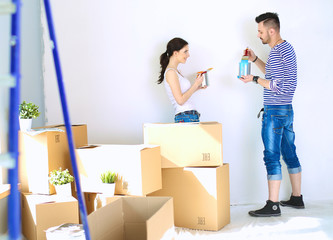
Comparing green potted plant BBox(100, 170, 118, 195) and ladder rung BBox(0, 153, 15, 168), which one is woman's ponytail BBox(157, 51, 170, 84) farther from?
ladder rung BBox(0, 153, 15, 168)

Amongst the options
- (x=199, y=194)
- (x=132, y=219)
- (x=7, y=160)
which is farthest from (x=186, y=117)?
(x=7, y=160)

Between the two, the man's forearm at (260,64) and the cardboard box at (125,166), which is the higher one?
the man's forearm at (260,64)

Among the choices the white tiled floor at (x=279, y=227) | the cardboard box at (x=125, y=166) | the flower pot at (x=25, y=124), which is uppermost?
the flower pot at (x=25, y=124)

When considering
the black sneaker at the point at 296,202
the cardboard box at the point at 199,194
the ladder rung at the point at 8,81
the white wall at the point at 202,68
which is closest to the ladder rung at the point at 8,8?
the ladder rung at the point at 8,81

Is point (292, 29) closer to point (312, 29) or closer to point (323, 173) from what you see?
point (312, 29)

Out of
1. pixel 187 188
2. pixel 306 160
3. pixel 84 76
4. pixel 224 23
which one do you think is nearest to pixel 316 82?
pixel 306 160

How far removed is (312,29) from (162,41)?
1.31m

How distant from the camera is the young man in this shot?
3.28 m

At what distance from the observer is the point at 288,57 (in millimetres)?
3260

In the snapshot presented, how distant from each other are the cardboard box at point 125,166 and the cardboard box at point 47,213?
262mm

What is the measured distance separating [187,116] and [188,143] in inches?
17.0

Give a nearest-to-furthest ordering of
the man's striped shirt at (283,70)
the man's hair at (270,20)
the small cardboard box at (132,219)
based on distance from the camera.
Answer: the small cardboard box at (132,219)
the man's striped shirt at (283,70)
the man's hair at (270,20)

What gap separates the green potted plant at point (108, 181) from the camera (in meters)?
2.84

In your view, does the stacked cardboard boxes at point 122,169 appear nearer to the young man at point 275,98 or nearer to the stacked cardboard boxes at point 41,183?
the stacked cardboard boxes at point 41,183
